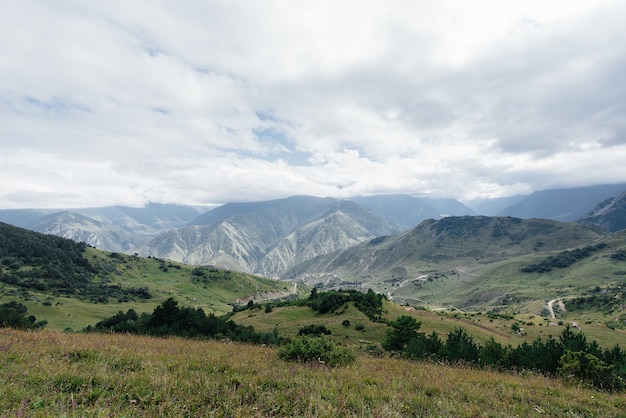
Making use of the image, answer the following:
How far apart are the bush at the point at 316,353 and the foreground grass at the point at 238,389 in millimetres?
892

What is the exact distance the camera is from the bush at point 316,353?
42.4ft

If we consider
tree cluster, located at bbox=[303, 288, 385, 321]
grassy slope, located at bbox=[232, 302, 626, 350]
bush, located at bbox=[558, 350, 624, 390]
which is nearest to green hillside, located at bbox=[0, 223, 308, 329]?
grassy slope, located at bbox=[232, 302, 626, 350]

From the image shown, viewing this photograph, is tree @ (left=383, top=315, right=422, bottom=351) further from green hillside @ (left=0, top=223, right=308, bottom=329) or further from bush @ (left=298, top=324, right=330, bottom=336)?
green hillside @ (left=0, top=223, right=308, bottom=329)

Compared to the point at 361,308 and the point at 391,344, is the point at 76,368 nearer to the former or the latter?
the point at 391,344

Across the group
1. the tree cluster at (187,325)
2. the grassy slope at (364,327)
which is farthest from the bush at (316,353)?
the grassy slope at (364,327)

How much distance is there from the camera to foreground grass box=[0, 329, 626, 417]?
6965mm

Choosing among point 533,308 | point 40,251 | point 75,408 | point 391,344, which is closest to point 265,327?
point 391,344

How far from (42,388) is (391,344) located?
2943 centimetres

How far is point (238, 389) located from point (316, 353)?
569 cm

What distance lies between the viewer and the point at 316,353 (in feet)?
43.7

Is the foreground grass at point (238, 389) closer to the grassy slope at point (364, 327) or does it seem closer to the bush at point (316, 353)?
the bush at point (316, 353)

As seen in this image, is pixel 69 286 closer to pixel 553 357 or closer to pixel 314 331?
pixel 314 331

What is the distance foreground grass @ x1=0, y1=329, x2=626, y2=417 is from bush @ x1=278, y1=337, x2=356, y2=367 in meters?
0.89

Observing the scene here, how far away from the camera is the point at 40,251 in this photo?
17625 centimetres
